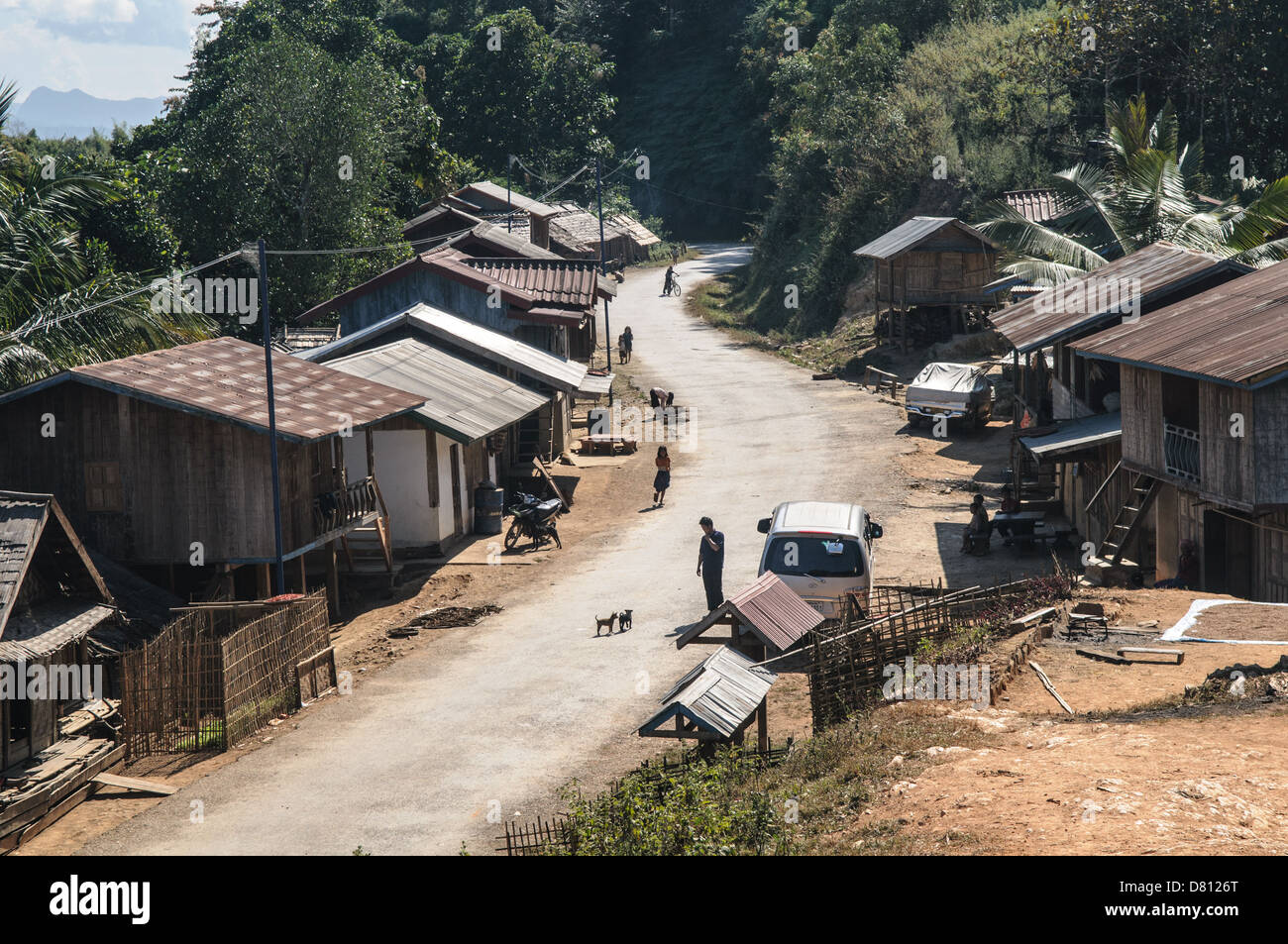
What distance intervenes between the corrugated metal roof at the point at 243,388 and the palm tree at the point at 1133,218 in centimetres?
1500

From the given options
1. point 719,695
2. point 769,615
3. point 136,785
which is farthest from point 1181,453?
point 136,785

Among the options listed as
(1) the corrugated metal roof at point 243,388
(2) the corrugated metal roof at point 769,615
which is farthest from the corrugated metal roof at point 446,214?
(2) the corrugated metal roof at point 769,615

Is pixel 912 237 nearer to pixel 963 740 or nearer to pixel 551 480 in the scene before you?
pixel 551 480

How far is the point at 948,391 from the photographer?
38.3 m

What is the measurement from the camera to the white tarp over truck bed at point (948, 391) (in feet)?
125

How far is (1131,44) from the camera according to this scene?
4766 cm

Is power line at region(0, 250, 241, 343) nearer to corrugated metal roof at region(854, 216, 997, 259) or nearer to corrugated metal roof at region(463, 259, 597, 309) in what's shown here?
corrugated metal roof at region(463, 259, 597, 309)

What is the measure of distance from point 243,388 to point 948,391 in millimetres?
22570

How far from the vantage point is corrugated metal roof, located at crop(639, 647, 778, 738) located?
43.2 ft

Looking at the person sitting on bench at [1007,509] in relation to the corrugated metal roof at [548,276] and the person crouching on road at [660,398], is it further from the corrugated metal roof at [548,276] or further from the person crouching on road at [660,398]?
the person crouching on road at [660,398]

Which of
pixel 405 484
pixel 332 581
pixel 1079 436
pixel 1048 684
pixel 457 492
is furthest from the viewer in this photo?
pixel 457 492

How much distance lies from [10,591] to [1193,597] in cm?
1664

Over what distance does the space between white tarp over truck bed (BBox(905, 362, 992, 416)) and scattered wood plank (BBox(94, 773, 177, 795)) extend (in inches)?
1087

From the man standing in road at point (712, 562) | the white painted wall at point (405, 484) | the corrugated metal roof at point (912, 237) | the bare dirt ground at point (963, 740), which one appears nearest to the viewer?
the bare dirt ground at point (963, 740)
